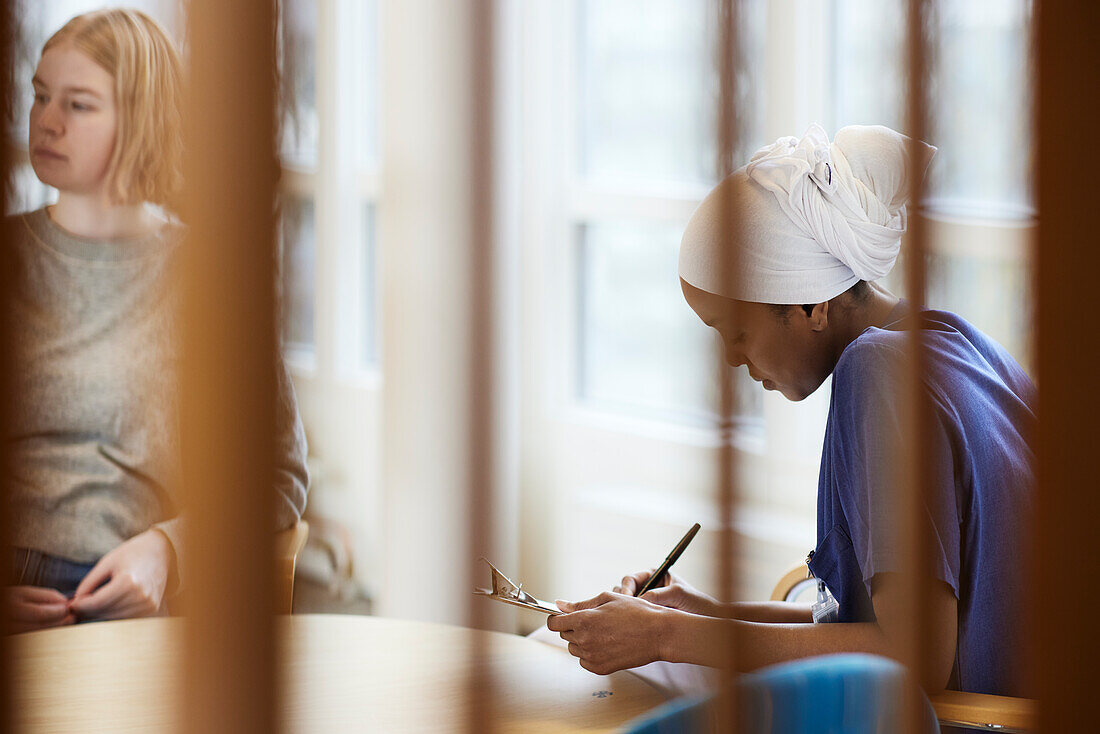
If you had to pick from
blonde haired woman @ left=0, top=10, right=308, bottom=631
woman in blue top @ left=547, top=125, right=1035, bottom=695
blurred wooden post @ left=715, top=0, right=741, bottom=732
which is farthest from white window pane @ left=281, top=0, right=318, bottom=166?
blonde haired woman @ left=0, top=10, right=308, bottom=631

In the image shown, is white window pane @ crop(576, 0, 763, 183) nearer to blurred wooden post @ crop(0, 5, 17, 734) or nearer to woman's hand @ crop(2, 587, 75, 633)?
woman's hand @ crop(2, 587, 75, 633)

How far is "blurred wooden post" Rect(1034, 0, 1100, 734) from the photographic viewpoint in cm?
75

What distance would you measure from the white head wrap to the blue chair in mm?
518

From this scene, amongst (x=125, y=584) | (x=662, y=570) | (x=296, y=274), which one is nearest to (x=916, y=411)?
(x=296, y=274)

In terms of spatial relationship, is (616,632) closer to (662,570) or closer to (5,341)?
(662,570)

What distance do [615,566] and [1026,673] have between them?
2.56 meters

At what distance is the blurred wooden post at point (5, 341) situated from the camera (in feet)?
1.88

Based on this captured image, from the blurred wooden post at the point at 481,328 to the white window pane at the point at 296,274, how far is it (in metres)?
0.10

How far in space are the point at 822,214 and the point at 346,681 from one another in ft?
2.74

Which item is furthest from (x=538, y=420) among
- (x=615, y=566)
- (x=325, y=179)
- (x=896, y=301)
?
(x=896, y=301)

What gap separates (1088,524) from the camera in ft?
2.50

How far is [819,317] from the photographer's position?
1371mm

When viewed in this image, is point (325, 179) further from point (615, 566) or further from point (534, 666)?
point (534, 666)

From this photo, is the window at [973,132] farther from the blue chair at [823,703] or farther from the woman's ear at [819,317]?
the woman's ear at [819,317]
